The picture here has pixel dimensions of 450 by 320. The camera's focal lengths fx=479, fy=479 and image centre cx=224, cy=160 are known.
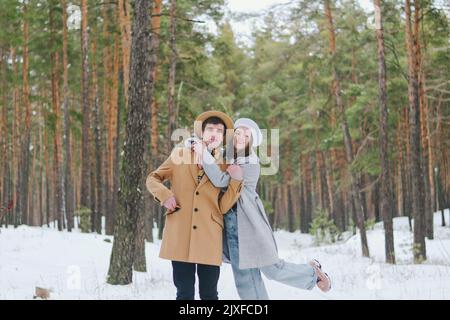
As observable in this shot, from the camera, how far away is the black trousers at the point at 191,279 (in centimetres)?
416

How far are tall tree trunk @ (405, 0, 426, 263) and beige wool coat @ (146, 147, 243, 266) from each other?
9.83 meters

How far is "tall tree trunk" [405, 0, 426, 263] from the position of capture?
41.5ft

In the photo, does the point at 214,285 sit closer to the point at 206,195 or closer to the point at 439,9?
the point at 206,195

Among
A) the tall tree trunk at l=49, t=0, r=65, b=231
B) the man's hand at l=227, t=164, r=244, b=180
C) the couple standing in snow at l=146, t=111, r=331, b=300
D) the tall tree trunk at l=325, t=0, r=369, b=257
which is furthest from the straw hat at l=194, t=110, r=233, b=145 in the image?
the tall tree trunk at l=49, t=0, r=65, b=231

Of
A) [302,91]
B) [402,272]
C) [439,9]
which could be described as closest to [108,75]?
[302,91]

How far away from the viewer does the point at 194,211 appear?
413cm

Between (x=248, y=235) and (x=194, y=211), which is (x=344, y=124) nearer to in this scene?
(x=248, y=235)

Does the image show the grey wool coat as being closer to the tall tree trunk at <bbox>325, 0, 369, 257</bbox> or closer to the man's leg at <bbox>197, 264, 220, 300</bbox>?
the man's leg at <bbox>197, 264, 220, 300</bbox>

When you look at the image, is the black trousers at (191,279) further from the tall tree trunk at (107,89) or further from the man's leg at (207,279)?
the tall tree trunk at (107,89)

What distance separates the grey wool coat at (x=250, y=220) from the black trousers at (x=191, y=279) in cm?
33

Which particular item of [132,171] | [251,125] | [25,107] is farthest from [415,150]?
[25,107]

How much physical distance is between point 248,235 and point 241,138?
85cm

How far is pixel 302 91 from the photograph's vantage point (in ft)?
88.4
